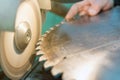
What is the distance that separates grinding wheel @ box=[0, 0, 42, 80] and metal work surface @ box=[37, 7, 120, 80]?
79 millimetres

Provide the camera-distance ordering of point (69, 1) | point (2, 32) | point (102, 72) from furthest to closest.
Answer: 1. point (69, 1)
2. point (2, 32)
3. point (102, 72)

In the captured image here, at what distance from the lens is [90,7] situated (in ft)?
2.86

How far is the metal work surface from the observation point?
485 millimetres

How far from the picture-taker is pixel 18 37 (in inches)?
27.1

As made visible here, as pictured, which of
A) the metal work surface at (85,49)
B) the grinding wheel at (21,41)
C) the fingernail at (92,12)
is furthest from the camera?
the fingernail at (92,12)

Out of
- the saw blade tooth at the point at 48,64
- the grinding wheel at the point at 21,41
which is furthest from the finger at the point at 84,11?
the saw blade tooth at the point at 48,64

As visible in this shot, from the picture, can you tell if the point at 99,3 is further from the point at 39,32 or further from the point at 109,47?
the point at 109,47

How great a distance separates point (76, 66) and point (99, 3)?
44cm

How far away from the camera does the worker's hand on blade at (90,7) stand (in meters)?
0.86

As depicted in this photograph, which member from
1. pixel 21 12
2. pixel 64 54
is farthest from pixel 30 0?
pixel 64 54

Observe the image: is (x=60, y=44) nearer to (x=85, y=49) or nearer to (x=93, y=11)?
(x=85, y=49)

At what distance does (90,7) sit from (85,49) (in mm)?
335

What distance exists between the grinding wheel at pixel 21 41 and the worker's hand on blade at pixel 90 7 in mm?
139

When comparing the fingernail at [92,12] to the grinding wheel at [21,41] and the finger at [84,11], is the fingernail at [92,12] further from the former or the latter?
the grinding wheel at [21,41]
